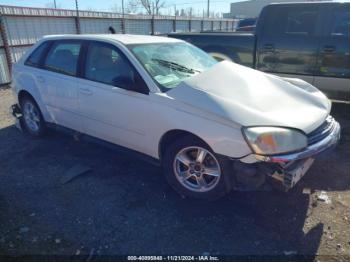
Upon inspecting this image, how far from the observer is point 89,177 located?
374 cm

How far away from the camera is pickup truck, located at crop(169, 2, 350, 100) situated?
211 inches

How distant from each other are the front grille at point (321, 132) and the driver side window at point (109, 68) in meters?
1.83

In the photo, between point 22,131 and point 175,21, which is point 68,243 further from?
point 175,21

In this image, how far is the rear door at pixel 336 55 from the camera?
531cm

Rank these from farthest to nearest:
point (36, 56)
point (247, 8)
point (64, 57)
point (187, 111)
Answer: point (247, 8) → point (36, 56) → point (64, 57) → point (187, 111)

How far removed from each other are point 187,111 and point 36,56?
3.03 metres

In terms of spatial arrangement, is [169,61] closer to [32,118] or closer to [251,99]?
[251,99]

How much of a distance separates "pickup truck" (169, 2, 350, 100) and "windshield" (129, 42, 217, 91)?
228cm

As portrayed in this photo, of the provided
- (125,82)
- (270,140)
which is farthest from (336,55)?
(125,82)

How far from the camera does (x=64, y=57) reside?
424cm

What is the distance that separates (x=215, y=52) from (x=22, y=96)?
12.9 feet

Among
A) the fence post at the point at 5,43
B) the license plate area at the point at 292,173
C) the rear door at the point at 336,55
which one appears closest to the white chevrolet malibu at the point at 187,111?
the license plate area at the point at 292,173

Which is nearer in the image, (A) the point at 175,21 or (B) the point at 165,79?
(B) the point at 165,79

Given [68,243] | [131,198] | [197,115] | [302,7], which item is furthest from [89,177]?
[302,7]
